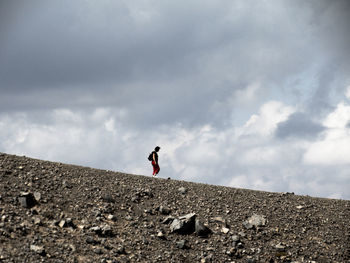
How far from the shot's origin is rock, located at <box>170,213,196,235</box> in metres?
19.8

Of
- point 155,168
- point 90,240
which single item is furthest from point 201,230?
point 155,168

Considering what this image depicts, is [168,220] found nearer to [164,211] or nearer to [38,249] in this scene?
[164,211]

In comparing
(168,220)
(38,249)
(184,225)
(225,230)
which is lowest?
(38,249)

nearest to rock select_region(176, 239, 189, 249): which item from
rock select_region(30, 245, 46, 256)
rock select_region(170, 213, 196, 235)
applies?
rock select_region(170, 213, 196, 235)

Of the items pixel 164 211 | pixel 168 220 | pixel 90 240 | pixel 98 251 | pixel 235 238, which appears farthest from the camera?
pixel 164 211

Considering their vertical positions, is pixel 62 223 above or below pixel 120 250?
above

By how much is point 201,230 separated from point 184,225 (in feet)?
2.72

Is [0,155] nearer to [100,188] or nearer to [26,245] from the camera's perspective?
[100,188]

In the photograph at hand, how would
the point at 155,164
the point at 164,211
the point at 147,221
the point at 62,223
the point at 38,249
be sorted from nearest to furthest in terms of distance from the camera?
the point at 38,249
the point at 62,223
the point at 147,221
the point at 164,211
the point at 155,164

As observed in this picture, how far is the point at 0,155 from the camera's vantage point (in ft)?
78.2

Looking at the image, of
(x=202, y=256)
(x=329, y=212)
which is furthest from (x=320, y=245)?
(x=202, y=256)

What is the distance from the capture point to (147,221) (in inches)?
794

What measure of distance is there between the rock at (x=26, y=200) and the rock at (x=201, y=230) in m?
7.52

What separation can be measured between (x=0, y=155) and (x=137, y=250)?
10805 mm
